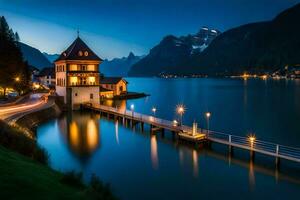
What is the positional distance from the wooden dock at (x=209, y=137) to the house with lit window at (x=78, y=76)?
16.3 ft

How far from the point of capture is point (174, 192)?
827 inches

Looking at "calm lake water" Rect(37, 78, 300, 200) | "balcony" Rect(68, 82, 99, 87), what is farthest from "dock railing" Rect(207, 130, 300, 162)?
"balcony" Rect(68, 82, 99, 87)

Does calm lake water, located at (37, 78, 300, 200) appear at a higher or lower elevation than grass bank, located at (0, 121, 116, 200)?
lower

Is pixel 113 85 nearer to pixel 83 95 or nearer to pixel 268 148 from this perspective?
pixel 83 95

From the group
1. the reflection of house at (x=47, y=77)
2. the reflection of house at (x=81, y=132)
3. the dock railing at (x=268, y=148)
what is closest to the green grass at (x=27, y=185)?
the reflection of house at (x=81, y=132)

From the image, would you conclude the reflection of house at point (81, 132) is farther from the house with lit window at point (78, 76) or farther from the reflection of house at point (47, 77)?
the reflection of house at point (47, 77)

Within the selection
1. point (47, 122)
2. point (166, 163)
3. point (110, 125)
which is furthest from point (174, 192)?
point (47, 122)

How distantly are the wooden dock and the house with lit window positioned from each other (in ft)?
16.3

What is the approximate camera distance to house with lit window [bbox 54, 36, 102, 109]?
60156mm

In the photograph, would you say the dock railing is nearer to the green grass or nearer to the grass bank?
the grass bank

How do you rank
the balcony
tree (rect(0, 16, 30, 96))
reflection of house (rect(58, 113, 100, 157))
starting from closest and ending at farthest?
reflection of house (rect(58, 113, 100, 157)) < tree (rect(0, 16, 30, 96)) < the balcony

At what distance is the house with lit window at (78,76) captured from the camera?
6016 cm

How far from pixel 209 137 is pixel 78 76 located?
37.2 m

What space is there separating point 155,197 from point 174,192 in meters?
1.63
